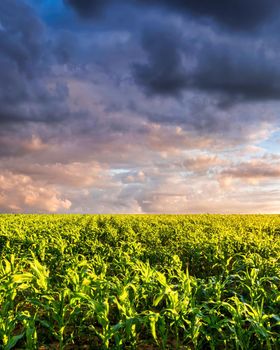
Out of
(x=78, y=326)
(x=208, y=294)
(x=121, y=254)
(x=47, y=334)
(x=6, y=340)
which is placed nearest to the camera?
(x=6, y=340)

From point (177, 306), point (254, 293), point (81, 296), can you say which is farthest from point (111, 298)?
point (254, 293)

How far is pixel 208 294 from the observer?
5992mm

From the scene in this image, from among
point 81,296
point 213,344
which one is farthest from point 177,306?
point 81,296

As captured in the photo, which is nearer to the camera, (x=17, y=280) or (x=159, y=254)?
(x=17, y=280)

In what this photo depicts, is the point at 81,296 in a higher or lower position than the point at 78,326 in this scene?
higher

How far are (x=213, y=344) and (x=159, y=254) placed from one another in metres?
5.06

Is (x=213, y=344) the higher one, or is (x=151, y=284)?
(x=151, y=284)

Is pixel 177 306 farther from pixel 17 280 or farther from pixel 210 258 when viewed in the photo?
pixel 210 258

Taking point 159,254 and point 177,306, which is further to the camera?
point 159,254

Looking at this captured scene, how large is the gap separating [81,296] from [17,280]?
1.22 m

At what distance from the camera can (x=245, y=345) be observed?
485 cm

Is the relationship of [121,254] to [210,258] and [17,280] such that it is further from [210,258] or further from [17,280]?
[17,280]

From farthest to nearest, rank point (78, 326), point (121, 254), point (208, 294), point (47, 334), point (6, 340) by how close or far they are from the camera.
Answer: point (121, 254) → point (208, 294) → point (47, 334) → point (78, 326) → point (6, 340)

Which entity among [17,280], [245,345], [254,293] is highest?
[17,280]
